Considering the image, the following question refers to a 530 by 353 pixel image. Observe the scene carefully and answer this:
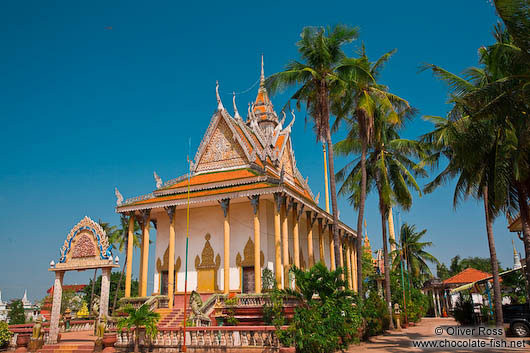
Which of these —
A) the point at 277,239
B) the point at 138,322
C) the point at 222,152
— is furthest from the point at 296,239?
the point at 138,322

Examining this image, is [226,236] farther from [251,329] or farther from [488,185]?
[488,185]

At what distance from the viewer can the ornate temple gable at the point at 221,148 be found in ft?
83.5

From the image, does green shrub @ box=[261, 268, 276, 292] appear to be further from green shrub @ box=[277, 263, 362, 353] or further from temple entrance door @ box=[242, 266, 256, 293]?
green shrub @ box=[277, 263, 362, 353]

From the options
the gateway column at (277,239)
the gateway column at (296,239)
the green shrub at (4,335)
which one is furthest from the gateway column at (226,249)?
the green shrub at (4,335)

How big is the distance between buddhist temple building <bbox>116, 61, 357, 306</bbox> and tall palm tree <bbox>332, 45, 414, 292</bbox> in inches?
130

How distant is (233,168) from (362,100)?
9159mm

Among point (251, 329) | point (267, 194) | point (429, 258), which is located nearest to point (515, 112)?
point (251, 329)

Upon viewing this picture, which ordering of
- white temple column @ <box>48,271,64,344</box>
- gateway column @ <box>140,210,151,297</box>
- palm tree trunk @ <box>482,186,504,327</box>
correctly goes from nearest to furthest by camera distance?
palm tree trunk @ <box>482,186,504,327</box>
white temple column @ <box>48,271,64,344</box>
gateway column @ <box>140,210,151,297</box>

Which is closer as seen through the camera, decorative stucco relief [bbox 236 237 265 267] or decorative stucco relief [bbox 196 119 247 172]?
decorative stucco relief [bbox 236 237 265 267]

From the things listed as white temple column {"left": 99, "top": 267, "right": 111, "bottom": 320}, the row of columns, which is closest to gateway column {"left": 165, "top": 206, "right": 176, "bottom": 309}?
the row of columns

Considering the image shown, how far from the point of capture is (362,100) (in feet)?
61.0

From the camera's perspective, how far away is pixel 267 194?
20844 millimetres

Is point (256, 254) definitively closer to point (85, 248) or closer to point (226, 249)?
point (226, 249)

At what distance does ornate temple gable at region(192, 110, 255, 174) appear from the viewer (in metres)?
25.4
